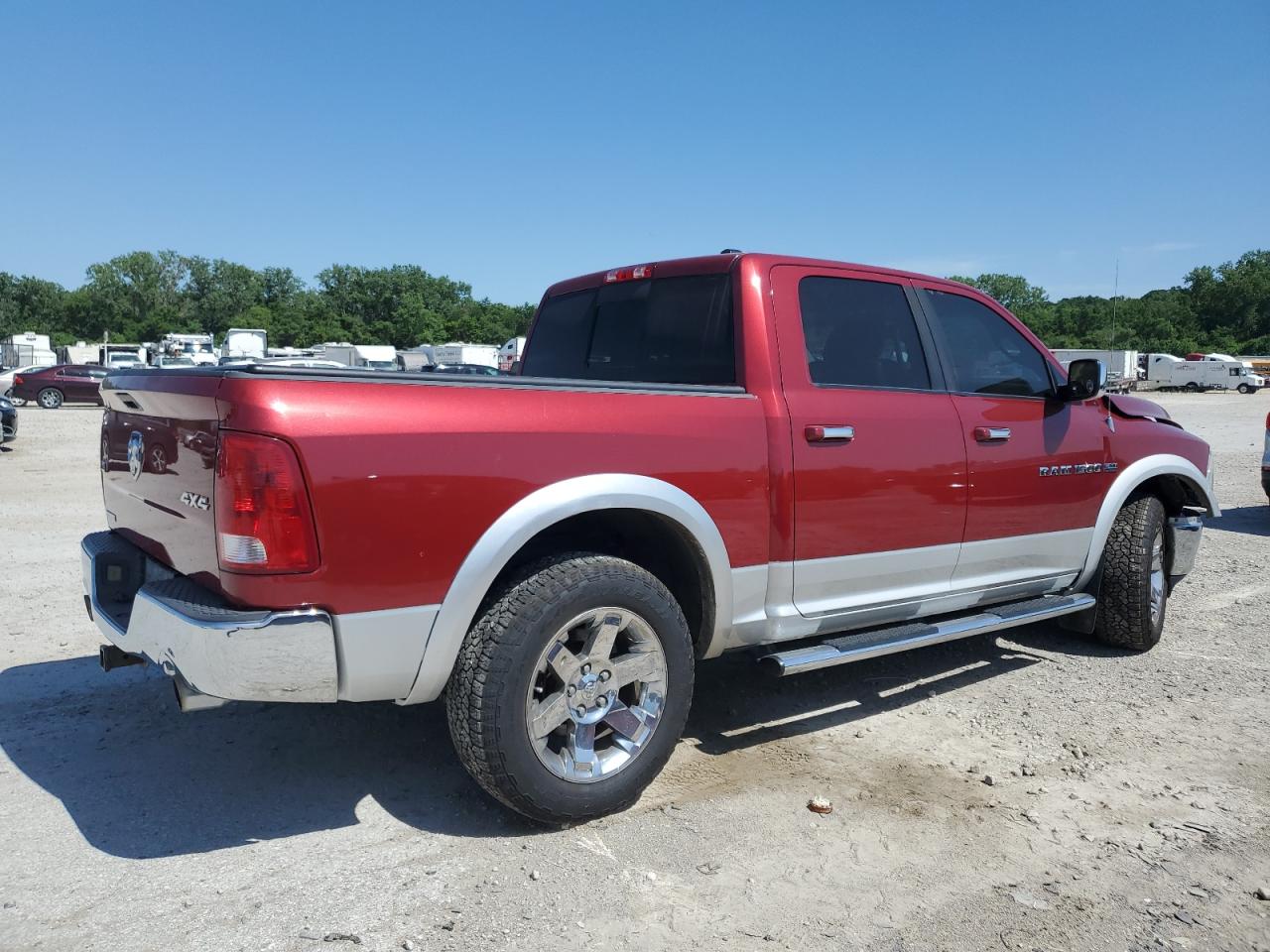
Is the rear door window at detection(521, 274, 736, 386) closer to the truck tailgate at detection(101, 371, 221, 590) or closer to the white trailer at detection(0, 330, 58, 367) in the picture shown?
the truck tailgate at detection(101, 371, 221, 590)

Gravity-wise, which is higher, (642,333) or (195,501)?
(642,333)

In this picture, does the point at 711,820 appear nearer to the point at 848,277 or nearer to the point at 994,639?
the point at 848,277

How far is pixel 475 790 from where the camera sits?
354 centimetres

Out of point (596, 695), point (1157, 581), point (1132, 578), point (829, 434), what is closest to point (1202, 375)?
→ point (1157, 581)

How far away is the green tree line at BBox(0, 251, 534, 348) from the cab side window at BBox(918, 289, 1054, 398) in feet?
289

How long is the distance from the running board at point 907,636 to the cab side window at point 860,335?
41.2 inches

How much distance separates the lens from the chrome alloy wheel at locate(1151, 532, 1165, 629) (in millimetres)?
5410

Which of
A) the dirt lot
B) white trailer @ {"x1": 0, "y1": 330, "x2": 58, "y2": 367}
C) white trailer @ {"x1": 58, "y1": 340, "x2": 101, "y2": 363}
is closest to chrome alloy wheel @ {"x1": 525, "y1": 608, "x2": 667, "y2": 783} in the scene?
the dirt lot

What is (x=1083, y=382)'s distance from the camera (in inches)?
189

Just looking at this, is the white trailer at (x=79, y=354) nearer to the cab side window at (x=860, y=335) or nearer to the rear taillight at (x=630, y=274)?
the rear taillight at (x=630, y=274)

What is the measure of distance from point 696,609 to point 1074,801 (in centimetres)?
155

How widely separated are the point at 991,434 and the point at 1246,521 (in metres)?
7.77

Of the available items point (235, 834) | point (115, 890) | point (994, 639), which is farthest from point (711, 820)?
→ point (994, 639)

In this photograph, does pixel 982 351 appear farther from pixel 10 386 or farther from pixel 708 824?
pixel 10 386
